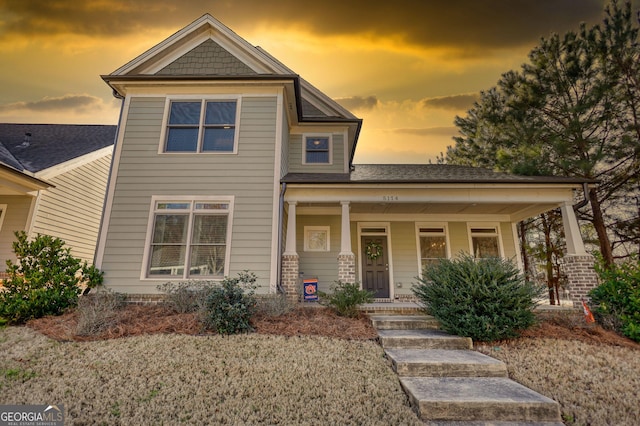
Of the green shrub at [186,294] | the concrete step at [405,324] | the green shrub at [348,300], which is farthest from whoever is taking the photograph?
the green shrub at [348,300]

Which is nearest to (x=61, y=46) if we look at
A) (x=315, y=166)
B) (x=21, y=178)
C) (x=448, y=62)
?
(x=21, y=178)

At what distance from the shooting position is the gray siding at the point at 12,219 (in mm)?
8266

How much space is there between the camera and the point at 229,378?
128 inches

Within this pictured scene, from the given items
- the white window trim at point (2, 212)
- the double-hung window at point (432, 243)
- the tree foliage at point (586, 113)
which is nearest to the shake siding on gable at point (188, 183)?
the white window trim at point (2, 212)

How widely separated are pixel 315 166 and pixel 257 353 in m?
6.48

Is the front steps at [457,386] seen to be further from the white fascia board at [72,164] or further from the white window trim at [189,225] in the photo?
the white fascia board at [72,164]

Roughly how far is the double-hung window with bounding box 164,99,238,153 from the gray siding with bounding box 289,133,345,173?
2.32 metres

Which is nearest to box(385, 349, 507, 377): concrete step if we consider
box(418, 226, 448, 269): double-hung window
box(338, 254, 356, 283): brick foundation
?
box(338, 254, 356, 283): brick foundation

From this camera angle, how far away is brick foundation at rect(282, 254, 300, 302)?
267 inches

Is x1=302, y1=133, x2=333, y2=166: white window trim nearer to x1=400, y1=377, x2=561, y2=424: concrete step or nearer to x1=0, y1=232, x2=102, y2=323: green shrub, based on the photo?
x1=0, y1=232, x2=102, y2=323: green shrub

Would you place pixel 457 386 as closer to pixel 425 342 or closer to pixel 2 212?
pixel 425 342

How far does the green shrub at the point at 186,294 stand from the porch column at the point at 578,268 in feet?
26.3

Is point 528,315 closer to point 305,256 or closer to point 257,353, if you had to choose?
A: point 257,353

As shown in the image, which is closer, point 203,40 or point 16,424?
point 16,424
